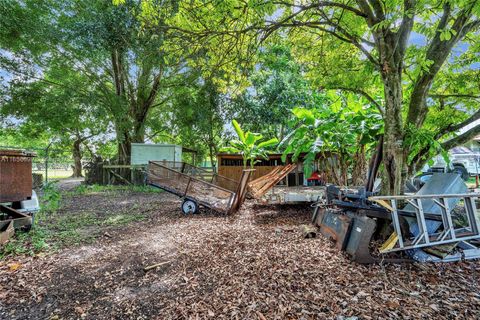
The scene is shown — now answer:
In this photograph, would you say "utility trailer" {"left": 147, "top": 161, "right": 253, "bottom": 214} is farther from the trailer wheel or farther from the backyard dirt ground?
the backyard dirt ground

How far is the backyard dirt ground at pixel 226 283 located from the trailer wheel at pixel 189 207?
2.07 m

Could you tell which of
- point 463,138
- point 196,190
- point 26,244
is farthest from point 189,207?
point 463,138

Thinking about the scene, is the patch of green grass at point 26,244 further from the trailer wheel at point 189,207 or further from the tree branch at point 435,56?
the tree branch at point 435,56

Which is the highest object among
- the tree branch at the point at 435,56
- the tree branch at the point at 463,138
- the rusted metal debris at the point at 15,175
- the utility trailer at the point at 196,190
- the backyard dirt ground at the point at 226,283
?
the tree branch at the point at 435,56

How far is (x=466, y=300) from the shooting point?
2.32 m

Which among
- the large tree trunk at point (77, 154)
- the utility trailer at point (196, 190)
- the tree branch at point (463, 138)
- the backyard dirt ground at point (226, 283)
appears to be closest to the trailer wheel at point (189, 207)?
the utility trailer at point (196, 190)

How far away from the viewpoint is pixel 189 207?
6.29m

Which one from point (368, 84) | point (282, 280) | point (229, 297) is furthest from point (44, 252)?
point (368, 84)

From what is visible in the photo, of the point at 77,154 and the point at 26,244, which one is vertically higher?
the point at 77,154

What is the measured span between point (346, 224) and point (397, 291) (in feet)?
3.44

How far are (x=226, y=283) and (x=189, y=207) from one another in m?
3.84

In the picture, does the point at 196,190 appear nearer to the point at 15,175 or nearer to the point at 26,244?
the point at 26,244

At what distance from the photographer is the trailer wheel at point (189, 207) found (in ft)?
20.5

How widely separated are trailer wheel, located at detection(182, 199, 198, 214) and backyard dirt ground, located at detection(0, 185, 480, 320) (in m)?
2.07
